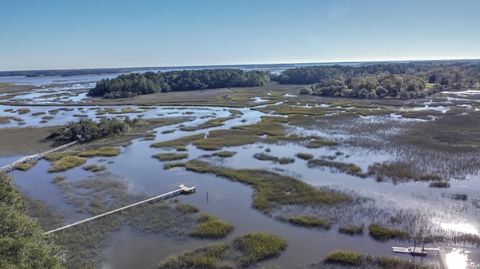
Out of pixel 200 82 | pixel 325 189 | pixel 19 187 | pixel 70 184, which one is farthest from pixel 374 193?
pixel 200 82

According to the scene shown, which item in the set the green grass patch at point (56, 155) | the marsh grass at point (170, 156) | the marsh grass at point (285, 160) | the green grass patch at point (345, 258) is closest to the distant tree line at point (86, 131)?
the green grass patch at point (56, 155)

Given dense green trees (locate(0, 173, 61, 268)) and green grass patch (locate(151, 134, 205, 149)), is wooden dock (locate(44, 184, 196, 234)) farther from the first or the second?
green grass patch (locate(151, 134, 205, 149))

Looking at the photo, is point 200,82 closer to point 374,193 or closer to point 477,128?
point 477,128

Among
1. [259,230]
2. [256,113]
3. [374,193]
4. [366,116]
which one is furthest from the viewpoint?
[256,113]

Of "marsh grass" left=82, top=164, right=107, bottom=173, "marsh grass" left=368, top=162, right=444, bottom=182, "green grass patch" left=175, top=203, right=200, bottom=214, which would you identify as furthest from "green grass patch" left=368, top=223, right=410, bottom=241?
"marsh grass" left=82, top=164, right=107, bottom=173

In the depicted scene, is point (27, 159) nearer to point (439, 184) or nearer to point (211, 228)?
point (211, 228)

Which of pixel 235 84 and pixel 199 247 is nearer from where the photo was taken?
pixel 199 247

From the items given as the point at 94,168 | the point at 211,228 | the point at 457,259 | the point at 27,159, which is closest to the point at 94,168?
the point at 94,168
